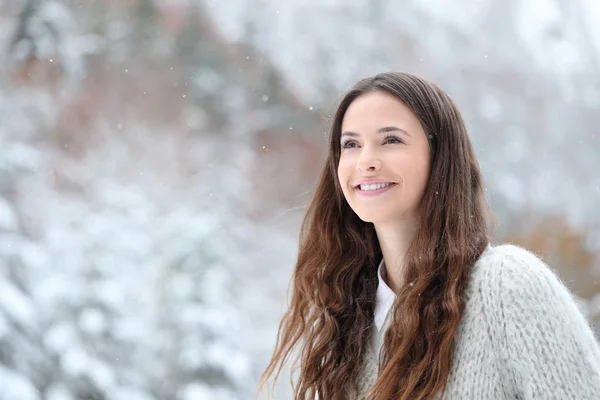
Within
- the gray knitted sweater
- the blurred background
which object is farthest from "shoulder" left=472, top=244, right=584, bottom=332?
the blurred background

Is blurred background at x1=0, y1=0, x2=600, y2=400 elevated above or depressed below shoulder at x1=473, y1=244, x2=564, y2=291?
above

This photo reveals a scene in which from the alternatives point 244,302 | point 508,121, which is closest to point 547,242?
point 508,121

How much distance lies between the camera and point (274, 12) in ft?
11.1

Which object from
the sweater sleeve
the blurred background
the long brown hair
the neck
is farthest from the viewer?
the blurred background

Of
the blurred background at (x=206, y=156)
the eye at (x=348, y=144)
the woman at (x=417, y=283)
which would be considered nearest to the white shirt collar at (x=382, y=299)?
the woman at (x=417, y=283)

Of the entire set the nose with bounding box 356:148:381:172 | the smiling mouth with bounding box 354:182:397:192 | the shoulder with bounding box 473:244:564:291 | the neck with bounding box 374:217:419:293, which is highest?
the nose with bounding box 356:148:381:172

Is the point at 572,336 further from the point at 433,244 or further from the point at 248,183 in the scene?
the point at 248,183

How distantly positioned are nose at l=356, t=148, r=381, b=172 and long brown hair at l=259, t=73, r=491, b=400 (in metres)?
0.12

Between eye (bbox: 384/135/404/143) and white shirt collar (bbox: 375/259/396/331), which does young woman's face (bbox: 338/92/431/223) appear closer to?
eye (bbox: 384/135/404/143)

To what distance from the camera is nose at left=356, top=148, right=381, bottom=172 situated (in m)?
1.35

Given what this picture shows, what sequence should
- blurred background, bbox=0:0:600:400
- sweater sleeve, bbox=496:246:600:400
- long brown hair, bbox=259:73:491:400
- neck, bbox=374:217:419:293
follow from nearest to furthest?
1. sweater sleeve, bbox=496:246:600:400
2. long brown hair, bbox=259:73:491:400
3. neck, bbox=374:217:419:293
4. blurred background, bbox=0:0:600:400

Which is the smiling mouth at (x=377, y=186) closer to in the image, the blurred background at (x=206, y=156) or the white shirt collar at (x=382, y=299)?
the white shirt collar at (x=382, y=299)

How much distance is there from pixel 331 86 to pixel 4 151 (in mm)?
1662

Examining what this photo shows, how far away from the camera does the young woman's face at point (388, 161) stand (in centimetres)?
135
